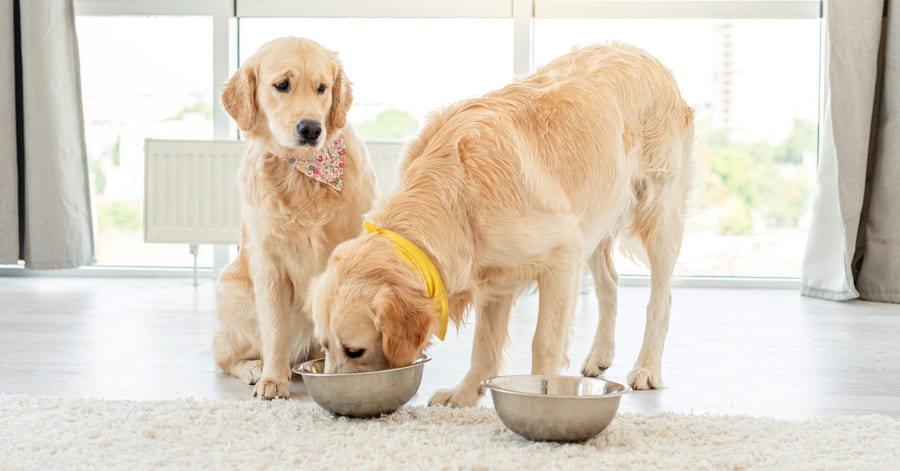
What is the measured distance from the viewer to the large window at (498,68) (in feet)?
15.5

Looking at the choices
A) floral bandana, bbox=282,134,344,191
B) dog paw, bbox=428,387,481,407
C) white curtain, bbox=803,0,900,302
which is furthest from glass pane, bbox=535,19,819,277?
dog paw, bbox=428,387,481,407

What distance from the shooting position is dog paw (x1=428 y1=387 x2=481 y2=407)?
2.04 m

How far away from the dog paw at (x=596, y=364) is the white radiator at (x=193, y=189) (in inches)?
91.7

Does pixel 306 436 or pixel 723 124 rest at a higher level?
pixel 723 124

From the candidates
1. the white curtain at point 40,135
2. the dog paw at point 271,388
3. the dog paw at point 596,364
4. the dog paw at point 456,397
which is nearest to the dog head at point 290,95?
the dog paw at point 271,388

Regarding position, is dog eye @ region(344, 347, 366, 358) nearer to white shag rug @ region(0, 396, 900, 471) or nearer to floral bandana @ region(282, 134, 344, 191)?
white shag rug @ region(0, 396, 900, 471)

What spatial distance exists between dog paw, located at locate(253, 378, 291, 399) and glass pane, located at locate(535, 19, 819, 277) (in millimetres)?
3137

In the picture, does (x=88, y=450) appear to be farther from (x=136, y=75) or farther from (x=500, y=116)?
(x=136, y=75)

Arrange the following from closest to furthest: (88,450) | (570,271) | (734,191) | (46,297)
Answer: (88,450) → (570,271) → (46,297) → (734,191)

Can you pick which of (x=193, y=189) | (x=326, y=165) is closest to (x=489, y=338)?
(x=326, y=165)

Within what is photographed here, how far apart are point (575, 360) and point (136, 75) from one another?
11.9 ft

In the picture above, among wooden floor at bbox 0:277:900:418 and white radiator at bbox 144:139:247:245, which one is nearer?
wooden floor at bbox 0:277:900:418

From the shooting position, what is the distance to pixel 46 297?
4.02m

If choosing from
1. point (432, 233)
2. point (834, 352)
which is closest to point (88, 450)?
point (432, 233)
